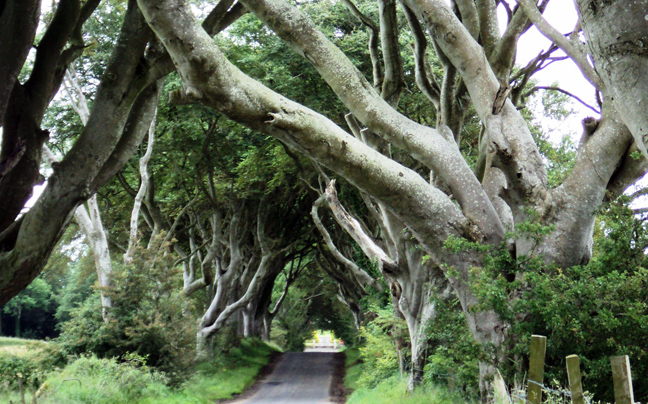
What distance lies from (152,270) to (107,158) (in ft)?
29.1

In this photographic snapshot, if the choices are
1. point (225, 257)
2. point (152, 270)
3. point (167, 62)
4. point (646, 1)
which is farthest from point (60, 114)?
point (646, 1)

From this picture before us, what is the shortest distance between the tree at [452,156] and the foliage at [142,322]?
9655 mm

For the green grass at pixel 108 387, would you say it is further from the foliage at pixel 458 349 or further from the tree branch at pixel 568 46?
the tree branch at pixel 568 46

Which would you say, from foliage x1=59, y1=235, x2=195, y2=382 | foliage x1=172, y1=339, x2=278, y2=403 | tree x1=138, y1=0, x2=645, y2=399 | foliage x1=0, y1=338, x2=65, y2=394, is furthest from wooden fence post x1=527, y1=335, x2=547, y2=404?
foliage x1=172, y1=339, x2=278, y2=403

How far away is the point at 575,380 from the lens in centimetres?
460

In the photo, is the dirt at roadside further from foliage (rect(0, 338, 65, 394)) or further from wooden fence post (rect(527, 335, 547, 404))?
wooden fence post (rect(527, 335, 547, 404))

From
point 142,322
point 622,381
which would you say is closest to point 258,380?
point 142,322

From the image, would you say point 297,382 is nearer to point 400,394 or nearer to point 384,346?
point 384,346

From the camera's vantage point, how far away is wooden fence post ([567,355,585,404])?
4539 millimetres

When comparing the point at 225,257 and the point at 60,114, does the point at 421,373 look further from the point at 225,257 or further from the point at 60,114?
the point at 225,257

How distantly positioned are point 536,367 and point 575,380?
863 mm

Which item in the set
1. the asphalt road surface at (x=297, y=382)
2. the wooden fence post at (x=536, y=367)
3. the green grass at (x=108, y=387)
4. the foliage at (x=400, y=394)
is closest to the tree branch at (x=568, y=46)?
the wooden fence post at (x=536, y=367)

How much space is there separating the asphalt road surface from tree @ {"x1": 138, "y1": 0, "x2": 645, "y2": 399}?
1272 cm

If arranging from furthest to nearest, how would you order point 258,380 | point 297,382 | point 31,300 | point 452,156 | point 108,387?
point 31,300
point 258,380
point 297,382
point 108,387
point 452,156
